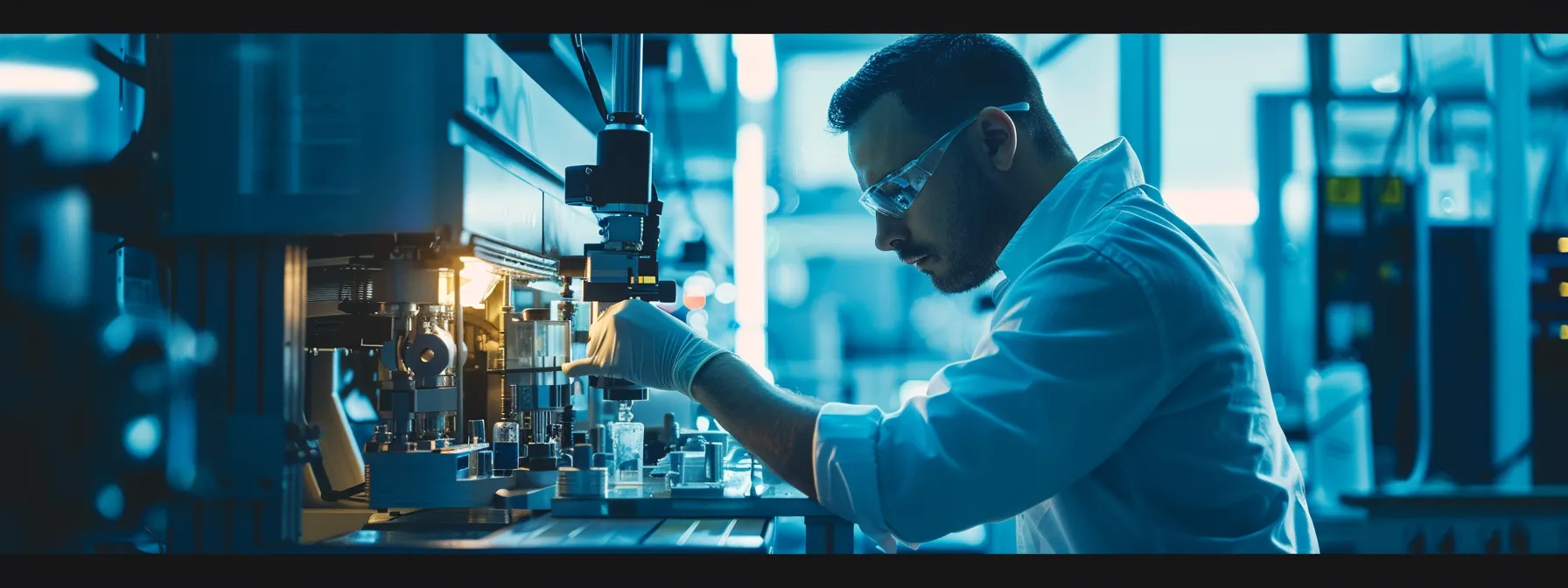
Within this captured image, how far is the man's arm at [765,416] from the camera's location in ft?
3.07

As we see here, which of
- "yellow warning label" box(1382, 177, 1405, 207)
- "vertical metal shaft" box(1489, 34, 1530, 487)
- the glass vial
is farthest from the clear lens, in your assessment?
"vertical metal shaft" box(1489, 34, 1530, 487)

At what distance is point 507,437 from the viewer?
1359 millimetres

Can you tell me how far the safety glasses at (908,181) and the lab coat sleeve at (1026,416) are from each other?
239 millimetres

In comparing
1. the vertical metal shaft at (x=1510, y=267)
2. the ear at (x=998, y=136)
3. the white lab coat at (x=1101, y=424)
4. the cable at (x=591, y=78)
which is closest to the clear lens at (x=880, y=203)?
the ear at (x=998, y=136)

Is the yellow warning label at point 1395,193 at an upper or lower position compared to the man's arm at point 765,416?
upper

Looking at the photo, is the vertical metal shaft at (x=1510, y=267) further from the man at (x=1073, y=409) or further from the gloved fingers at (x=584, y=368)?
the gloved fingers at (x=584, y=368)

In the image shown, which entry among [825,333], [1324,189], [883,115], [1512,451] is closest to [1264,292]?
[1324,189]

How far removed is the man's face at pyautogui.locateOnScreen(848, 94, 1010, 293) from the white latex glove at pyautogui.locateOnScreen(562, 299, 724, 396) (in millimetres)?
290

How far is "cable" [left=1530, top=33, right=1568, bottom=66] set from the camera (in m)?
2.86

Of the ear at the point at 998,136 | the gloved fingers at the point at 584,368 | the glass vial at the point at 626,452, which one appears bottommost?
the glass vial at the point at 626,452

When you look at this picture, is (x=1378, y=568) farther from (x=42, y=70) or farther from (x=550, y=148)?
(x=42, y=70)

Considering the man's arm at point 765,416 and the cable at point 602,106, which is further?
the cable at point 602,106

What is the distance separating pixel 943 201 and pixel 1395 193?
2.43m

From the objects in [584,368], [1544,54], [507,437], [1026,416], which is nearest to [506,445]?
[507,437]
